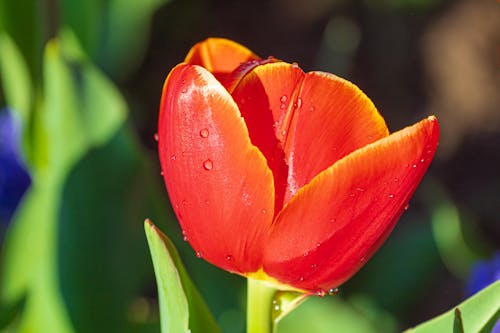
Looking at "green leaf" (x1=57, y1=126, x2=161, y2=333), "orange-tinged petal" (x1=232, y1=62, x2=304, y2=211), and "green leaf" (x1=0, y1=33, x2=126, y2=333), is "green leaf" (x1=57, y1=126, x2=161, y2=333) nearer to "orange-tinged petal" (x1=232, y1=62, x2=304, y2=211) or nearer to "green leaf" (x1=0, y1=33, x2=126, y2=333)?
"green leaf" (x1=0, y1=33, x2=126, y2=333)

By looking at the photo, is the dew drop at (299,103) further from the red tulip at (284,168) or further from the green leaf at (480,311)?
the green leaf at (480,311)

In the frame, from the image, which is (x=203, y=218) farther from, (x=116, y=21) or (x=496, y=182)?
(x=496, y=182)

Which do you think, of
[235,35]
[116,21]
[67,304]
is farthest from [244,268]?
[235,35]

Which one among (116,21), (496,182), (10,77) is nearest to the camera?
(10,77)

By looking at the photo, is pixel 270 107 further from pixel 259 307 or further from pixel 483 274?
pixel 483 274

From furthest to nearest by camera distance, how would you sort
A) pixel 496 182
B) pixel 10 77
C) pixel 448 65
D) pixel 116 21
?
1. pixel 448 65
2. pixel 496 182
3. pixel 116 21
4. pixel 10 77

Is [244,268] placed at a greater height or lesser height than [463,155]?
greater

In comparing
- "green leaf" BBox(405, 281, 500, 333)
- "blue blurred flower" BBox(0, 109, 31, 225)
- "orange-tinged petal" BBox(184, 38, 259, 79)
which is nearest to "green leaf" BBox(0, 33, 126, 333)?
"blue blurred flower" BBox(0, 109, 31, 225)
